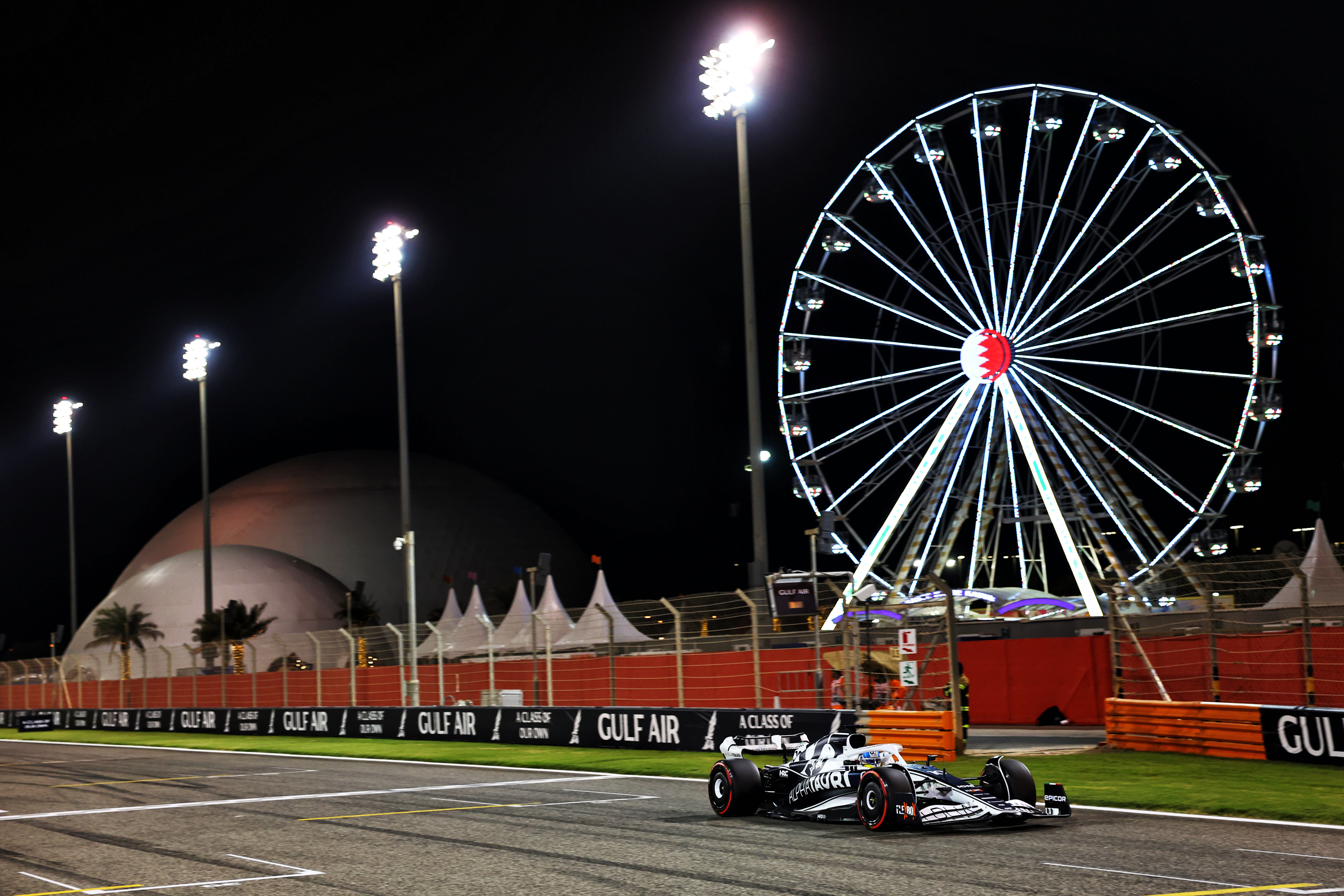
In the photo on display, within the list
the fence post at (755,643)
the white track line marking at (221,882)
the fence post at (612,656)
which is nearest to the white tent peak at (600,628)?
the fence post at (612,656)

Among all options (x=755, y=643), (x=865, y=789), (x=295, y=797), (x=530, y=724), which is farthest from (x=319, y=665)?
(x=865, y=789)

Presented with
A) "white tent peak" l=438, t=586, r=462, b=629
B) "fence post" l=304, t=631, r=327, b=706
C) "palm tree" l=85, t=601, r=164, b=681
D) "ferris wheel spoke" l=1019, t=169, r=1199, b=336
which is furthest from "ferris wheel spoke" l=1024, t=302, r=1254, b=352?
"palm tree" l=85, t=601, r=164, b=681

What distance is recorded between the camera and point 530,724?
84.4 feet

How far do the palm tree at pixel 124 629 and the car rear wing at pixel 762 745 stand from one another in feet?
223

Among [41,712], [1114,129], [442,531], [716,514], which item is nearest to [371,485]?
[442,531]

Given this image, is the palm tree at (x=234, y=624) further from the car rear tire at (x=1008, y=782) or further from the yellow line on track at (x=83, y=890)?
the car rear tire at (x=1008, y=782)

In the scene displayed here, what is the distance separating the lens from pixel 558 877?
9.44 meters

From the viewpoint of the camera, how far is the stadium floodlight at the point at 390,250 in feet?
118

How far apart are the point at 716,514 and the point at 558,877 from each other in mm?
107007

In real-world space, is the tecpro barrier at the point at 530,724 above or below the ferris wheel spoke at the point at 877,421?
below

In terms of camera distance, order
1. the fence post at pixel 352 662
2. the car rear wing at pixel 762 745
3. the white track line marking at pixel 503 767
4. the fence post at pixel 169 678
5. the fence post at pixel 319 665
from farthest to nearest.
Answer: the fence post at pixel 169 678, the fence post at pixel 319 665, the fence post at pixel 352 662, the car rear wing at pixel 762 745, the white track line marking at pixel 503 767

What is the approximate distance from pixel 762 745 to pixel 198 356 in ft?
140

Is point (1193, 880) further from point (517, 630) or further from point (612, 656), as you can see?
point (517, 630)

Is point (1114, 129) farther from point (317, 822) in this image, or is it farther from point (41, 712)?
point (41, 712)
